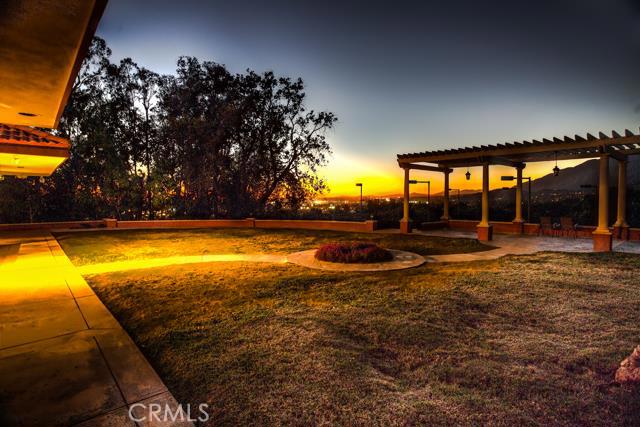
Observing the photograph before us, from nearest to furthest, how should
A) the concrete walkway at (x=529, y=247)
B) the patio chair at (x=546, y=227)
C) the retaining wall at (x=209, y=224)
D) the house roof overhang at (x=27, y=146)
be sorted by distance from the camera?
the house roof overhang at (x=27, y=146) < the concrete walkway at (x=529, y=247) < the patio chair at (x=546, y=227) < the retaining wall at (x=209, y=224)

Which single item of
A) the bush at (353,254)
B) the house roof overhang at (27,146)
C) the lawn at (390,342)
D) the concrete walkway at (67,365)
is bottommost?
the lawn at (390,342)

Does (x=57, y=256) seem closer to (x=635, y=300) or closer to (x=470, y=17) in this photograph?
(x=635, y=300)

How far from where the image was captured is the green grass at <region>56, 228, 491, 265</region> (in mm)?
10492

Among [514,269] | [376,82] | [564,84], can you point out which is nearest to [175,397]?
[514,269]

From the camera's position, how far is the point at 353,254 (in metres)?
8.70

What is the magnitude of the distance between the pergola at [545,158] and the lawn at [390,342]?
4.37 m

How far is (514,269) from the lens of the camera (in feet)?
25.9

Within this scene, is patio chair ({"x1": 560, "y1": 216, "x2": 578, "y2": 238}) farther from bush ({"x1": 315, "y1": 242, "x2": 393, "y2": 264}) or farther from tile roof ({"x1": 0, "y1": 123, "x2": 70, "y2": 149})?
tile roof ({"x1": 0, "y1": 123, "x2": 70, "y2": 149})

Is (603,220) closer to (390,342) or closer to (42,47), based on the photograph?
(390,342)

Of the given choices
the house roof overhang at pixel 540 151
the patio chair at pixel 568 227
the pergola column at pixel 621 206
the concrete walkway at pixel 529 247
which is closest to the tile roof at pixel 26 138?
the concrete walkway at pixel 529 247

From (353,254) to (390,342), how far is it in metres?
4.85

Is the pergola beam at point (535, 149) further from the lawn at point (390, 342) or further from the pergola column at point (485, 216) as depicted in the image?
the lawn at point (390, 342)

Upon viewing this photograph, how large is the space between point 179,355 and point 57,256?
8.54m

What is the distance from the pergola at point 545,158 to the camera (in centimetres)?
1048
